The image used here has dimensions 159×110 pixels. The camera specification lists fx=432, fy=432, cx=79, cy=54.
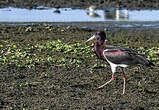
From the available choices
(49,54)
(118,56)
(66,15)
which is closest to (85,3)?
(66,15)

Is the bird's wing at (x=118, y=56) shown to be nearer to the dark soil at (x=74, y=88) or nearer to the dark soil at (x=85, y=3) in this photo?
the dark soil at (x=74, y=88)

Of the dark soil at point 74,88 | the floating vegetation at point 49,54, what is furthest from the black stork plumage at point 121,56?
the floating vegetation at point 49,54

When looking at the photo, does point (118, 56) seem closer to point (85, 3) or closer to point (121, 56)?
point (121, 56)

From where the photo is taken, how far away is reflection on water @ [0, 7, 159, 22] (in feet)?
68.2

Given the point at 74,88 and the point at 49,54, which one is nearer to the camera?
the point at 74,88

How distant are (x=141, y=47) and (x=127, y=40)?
1631 millimetres

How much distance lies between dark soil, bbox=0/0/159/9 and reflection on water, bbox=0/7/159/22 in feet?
4.65

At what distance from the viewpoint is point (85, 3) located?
95.7 ft

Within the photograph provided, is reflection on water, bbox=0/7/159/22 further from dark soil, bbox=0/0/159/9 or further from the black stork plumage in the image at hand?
the black stork plumage

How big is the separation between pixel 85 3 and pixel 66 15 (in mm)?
6448

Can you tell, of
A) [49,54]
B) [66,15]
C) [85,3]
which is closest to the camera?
[49,54]

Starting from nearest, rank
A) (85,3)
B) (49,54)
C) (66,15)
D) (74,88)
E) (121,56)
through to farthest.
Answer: (121,56)
(74,88)
(49,54)
(66,15)
(85,3)

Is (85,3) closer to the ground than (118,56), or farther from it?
closer to the ground

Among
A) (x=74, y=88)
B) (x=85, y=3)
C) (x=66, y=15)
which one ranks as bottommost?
(x=85, y=3)
